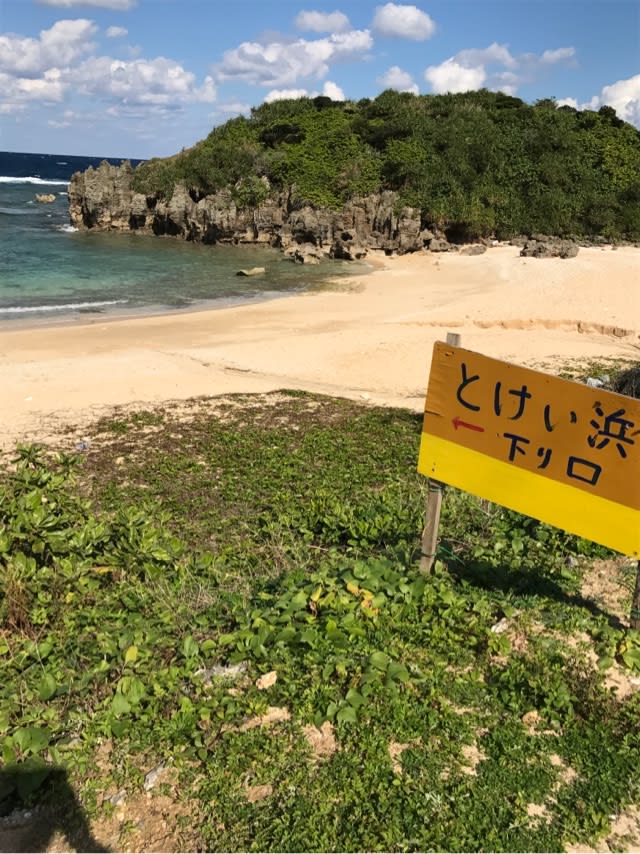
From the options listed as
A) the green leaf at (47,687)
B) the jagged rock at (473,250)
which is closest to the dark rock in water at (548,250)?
the jagged rock at (473,250)

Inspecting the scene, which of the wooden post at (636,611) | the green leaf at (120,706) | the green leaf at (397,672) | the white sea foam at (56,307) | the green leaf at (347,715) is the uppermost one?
the wooden post at (636,611)

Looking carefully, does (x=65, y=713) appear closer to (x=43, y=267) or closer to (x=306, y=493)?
(x=306, y=493)

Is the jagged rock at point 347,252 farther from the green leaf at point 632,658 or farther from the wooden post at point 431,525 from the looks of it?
the green leaf at point 632,658

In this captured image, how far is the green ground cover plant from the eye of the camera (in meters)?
3.30

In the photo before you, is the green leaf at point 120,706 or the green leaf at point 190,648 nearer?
the green leaf at point 120,706

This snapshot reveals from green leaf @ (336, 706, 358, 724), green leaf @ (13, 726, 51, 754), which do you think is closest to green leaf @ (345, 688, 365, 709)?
green leaf @ (336, 706, 358, 724)

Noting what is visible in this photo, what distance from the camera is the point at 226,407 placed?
12.6 m

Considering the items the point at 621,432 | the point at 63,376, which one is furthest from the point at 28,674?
the point at 63,376

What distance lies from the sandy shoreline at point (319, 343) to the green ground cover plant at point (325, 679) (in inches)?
254

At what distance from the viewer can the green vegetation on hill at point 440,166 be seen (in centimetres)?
4472

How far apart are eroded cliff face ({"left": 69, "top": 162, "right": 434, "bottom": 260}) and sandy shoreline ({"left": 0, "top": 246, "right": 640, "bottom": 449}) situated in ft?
38.3

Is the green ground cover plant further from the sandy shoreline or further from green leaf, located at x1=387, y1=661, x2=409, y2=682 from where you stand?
the sandy shoreline

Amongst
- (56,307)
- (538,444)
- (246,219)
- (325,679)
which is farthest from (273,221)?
(325,679)

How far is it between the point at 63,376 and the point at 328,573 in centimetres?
1105
